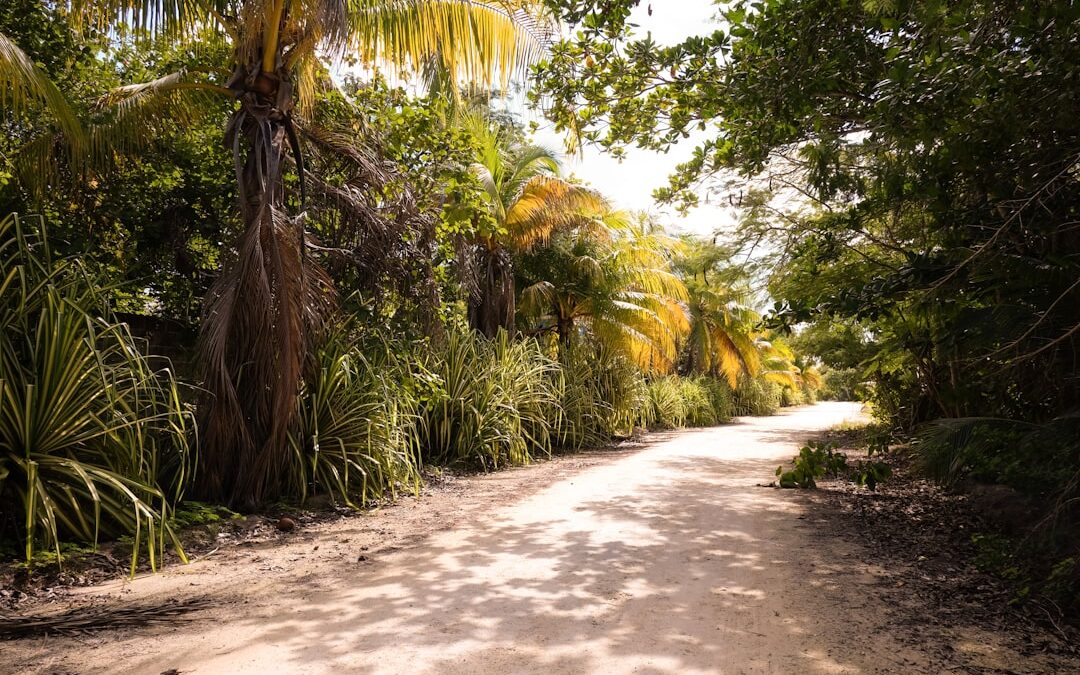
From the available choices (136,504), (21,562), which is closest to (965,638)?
(136,504)

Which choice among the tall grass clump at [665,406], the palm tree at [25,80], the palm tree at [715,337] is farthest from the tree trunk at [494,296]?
the palm tree at [715,337]

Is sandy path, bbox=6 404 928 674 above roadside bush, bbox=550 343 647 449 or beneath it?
beneath

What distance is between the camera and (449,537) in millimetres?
5230

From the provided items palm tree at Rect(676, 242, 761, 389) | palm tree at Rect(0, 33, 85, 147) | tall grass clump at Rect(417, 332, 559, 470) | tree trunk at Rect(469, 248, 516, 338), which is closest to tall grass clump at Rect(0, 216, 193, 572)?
palm tree at Rect(0, 33, 85, 147)

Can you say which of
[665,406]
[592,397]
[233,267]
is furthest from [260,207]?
[665,406]

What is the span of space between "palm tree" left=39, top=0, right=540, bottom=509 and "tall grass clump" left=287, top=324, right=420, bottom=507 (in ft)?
0.85

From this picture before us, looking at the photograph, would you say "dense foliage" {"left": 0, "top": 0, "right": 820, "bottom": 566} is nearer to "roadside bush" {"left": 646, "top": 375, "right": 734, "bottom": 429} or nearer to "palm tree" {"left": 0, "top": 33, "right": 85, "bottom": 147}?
"palm tree" {"left": 0, "top": 33, "right": 85, "bottom": 147}

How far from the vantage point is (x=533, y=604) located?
3.54m

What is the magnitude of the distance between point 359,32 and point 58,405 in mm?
4527

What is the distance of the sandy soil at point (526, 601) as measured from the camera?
9.29 feet

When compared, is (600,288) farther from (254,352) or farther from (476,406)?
(254,352)

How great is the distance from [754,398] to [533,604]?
2989cm

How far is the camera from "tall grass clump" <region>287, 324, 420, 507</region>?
246 inches

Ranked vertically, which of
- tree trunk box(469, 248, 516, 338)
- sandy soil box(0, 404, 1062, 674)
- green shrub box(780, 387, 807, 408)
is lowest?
sandy soil box(0, 404, 1062, 674)
